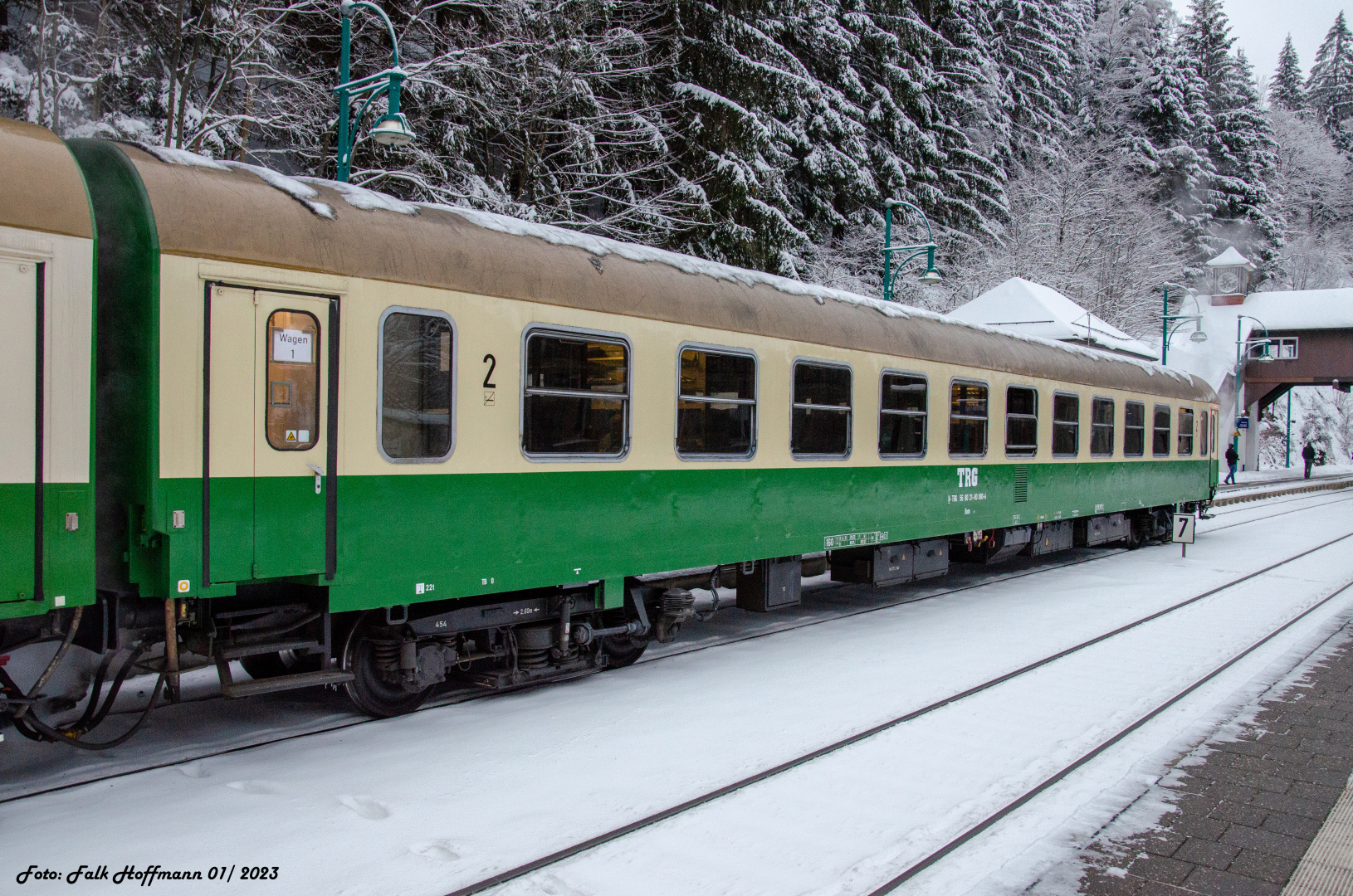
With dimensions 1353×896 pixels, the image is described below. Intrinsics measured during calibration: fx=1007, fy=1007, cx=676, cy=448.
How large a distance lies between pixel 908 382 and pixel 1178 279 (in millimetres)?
52153

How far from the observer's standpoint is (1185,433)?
19.3 meters

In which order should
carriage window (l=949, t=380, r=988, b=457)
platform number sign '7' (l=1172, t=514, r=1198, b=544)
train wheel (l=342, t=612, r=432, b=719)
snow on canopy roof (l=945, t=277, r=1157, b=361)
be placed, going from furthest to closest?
snow on canopy roof (l=945, t=277, r=1157, b=361)
platform number sign '7' (l=1172, t=514, r=1198, b=544)
carriage window (l=949, t=380, r=988, b=457)
train wheel (l=342, t=612, r=432, b=719)

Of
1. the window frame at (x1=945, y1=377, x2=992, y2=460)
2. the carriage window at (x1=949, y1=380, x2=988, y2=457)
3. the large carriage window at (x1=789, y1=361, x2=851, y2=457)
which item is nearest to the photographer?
the large carriage window at (x1=789, y1=361, x2=851, y2=457)

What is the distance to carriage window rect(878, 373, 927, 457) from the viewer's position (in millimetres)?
10398

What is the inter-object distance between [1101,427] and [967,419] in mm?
4781

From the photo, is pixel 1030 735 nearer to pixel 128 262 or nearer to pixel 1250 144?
pixel 128 262

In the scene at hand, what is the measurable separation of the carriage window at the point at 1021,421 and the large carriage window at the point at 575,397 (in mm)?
7037

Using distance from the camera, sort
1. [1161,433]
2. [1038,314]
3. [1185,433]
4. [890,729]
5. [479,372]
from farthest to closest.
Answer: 1. [1038,314]
2. [1185,433]
3. [1161,433]
4. [890,729]
5. [479,372]

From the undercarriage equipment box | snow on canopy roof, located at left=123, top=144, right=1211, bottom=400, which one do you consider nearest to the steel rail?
the undercarriage equipment box

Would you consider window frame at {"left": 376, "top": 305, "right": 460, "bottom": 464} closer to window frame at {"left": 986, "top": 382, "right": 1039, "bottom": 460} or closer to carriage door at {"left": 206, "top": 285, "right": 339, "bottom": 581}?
carriage door at {"left": 206, "top": 285, "right": 339, "bottom": 581}

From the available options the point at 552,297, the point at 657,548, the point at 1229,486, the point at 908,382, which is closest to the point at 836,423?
the point at 908,382

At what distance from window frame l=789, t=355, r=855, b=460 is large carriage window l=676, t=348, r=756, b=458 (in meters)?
0.57

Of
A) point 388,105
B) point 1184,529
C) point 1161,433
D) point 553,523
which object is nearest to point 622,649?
point 553,523

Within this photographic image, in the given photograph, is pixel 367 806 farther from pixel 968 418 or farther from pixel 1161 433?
pixel 1161 433
